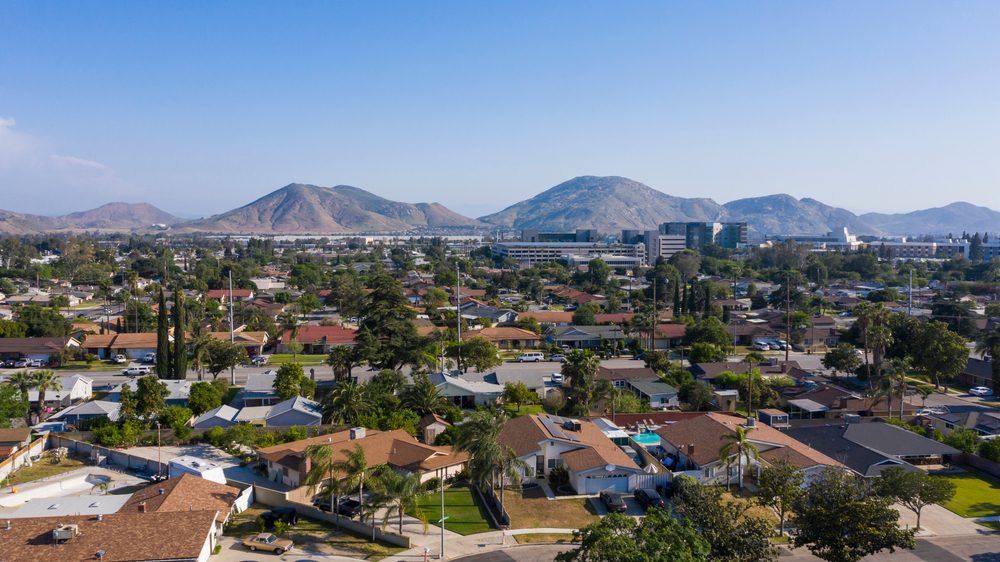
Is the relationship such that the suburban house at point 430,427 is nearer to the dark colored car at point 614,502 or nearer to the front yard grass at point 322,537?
the front yard grass at point 322,537

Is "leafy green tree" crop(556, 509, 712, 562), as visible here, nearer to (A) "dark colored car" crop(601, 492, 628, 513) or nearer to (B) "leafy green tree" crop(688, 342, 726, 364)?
(A) "dark colored car" crop(601, 492, 628, 513)

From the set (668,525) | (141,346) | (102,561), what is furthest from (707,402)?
(141,346)

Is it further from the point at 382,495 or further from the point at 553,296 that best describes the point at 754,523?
the point at 553,296

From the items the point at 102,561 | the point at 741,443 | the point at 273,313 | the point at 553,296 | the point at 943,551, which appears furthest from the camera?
the point at 553,296

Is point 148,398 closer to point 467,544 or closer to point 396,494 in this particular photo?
point 396,494

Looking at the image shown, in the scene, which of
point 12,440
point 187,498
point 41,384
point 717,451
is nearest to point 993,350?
point 717,451

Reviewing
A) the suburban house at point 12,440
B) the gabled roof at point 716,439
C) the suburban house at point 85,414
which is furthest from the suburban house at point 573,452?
the suburban house at point 12,440

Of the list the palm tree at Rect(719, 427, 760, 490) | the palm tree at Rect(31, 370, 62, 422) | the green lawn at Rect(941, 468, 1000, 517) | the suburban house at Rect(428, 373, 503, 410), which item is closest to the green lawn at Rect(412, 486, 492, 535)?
the palm tree at Rect(719, 427, 760, 490)
